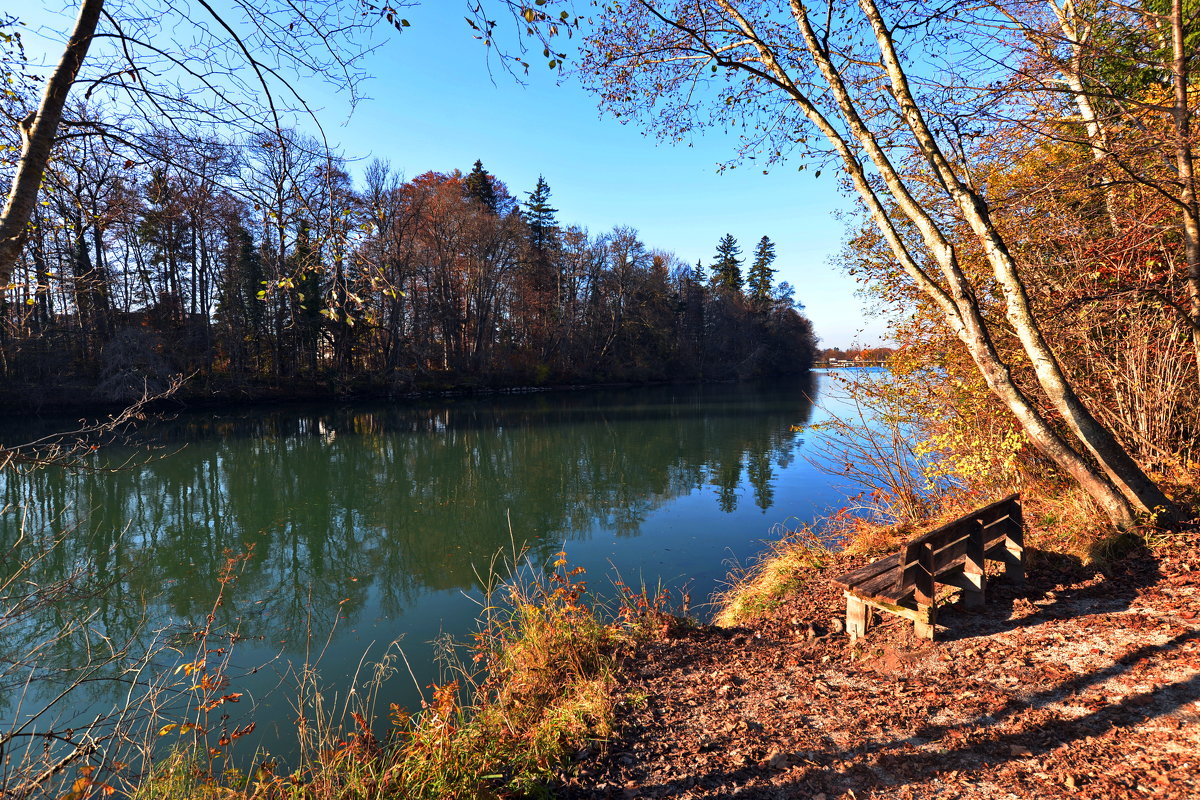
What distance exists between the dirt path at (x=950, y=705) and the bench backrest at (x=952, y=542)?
1.48 ft

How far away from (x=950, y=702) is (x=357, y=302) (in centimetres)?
388

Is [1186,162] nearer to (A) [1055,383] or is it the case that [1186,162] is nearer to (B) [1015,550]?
(A) [1055,383]

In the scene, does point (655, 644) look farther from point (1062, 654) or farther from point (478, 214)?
point (478, 214)

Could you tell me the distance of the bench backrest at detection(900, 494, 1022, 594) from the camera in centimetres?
385

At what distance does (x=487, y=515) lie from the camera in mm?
10688

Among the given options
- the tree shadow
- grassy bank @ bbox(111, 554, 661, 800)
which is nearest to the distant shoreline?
grassy bank @ bbox(111, 554, 661, 800)

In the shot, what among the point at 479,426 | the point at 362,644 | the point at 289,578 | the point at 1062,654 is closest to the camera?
the point at 1062,654

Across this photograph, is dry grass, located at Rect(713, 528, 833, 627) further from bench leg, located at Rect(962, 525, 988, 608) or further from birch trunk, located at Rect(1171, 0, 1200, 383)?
birch trunk, located at Rect(1171, 0, 1200, 383)

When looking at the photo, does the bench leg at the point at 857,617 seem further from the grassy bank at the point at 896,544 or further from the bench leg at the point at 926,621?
the grassy bank at the point at 896,544

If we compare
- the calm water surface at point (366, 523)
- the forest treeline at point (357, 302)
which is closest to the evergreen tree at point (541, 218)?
the forest treeline at point (357, 302)

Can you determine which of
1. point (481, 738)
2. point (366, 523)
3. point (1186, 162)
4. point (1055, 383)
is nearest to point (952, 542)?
point (1055, 383)

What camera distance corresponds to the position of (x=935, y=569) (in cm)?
398

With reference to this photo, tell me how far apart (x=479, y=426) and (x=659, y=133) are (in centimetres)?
1693

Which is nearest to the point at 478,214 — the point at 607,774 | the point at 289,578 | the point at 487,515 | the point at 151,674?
the point at 487,515
